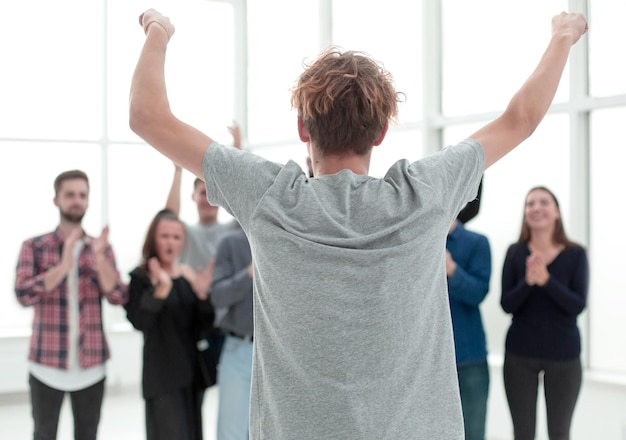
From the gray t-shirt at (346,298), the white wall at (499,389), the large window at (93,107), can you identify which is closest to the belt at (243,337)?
the white wall at (499,389)

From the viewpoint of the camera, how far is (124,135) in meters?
6.73

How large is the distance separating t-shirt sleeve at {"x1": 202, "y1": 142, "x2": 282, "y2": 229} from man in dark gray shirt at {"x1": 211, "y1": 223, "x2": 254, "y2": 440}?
2425mm

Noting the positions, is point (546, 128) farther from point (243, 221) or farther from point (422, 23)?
point (243, 221)

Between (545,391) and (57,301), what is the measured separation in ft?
7.66

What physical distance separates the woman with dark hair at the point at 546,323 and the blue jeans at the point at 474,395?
290mm

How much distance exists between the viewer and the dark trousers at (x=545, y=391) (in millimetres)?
3379

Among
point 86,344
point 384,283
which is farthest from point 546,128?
point 384,283

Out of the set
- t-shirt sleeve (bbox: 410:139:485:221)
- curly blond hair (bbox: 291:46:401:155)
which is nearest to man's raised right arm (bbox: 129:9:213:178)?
curly blond hair (bbox: 291:46:401:155)

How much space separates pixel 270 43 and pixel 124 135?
64.2 inches

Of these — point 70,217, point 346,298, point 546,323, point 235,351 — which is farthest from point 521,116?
point 70,217

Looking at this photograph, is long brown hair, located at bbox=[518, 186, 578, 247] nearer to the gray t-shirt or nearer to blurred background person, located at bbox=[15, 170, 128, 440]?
blurred background person, located at bbox=[15, 170, 128, 440]

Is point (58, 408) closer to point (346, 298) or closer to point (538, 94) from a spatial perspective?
point (346, 298)

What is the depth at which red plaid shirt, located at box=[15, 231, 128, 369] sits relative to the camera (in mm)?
3361

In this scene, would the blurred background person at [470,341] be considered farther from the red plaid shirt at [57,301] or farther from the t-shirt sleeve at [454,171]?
the t-shirt sleeve at [454,171]
